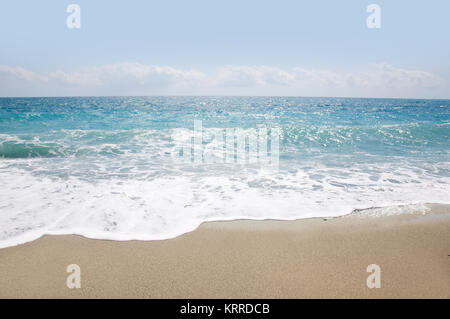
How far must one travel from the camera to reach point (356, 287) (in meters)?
2.54

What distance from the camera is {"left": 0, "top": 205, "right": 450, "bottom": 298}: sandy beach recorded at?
251 centimetres

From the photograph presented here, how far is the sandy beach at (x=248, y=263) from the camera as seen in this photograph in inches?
98.8

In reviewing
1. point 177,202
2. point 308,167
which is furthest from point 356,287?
point 308,167

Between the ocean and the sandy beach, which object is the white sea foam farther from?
the sandy beach

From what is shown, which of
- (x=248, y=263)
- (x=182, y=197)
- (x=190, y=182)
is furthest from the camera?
(x=190, y=182)

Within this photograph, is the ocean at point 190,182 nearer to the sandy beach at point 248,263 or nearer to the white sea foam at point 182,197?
the white sea foam at point 182,197

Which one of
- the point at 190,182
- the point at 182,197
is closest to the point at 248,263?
the point at 182,197

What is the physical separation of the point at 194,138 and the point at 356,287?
11252 millimetres

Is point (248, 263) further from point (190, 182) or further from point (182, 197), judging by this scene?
point (190, 182)

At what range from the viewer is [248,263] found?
9.59 ft

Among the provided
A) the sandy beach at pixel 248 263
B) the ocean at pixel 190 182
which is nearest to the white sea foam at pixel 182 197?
the ocean at pixel 190 182

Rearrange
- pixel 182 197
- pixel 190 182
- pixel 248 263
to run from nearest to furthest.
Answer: pixel 248 263
pixel 182 197
pixel 190 182
